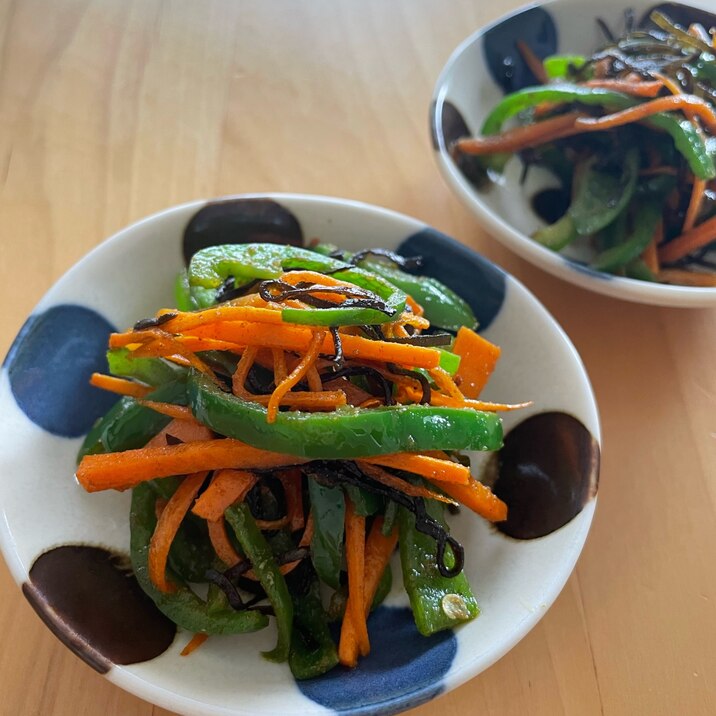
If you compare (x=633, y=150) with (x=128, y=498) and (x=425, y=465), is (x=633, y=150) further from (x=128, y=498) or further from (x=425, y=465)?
(x=128, y=498)

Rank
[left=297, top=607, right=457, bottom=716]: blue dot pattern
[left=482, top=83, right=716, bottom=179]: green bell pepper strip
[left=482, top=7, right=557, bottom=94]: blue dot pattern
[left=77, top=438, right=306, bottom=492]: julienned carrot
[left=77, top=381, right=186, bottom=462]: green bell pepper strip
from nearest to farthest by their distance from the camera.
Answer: [left=297, top=607, right=457, bottom=716]: blue dot pattern → [left=77, top=438, right=306, bottom=492]: julienned carrot → [left=77, top=381, right=186, bottom=462]: green bell pepper strip → [left=482, top=83, right=716, bottom=179]: green bell pepper strip → [left=482, top=7, right=557, bottom=94]: blue dot pattern

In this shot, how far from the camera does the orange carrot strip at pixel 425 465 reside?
0.98 m

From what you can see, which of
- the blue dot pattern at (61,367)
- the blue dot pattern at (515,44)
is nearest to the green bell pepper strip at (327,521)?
the blue dot pattern at (61,367)

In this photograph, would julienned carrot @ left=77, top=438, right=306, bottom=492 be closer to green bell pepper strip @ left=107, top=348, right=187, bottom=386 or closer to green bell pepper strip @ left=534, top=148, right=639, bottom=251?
green bell pepper strip @ left=107, top=348, right=187, bottom=386

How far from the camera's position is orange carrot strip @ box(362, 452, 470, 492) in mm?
976

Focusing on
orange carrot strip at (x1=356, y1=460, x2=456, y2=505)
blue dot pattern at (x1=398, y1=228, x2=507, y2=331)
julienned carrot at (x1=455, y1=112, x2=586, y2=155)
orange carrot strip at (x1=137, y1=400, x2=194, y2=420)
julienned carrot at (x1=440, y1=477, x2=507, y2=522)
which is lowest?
julienned carrot at (x1=440, y1=477, x2=507, y2=522)

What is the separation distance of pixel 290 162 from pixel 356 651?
126 centimetres

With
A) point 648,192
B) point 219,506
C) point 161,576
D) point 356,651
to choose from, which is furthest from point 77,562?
point 648,192

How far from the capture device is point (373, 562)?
1.05 m

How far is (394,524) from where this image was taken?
1.07 meters

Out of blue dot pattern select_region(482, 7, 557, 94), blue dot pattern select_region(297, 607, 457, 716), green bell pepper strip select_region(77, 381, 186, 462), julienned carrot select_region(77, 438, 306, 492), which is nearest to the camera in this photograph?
blue dot pattern select_region(297, 607, 457, 716)

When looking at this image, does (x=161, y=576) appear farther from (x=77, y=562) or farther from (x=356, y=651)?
(x=356, y=651)

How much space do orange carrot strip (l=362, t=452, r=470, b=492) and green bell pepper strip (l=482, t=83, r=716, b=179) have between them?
933mm

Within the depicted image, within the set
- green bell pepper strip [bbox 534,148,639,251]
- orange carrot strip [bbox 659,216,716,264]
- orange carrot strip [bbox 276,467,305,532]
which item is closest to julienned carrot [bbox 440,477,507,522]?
orange carrot strip [bbox 276,467,305,532]
